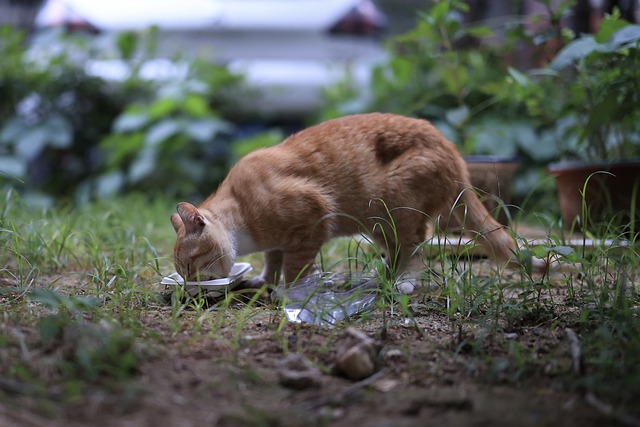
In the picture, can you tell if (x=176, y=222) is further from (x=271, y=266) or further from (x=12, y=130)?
(x=12, y=130)

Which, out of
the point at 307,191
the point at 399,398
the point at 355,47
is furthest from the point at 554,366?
the point at 355,47

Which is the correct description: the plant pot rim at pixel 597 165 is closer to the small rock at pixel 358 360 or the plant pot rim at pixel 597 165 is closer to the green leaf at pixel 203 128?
the small rock at pixel 358 360

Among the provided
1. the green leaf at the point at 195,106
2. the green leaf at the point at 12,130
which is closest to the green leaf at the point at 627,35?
the green leaf at the point at 195,106

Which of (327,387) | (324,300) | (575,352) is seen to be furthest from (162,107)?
(575,352)

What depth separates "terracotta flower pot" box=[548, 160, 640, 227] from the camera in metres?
3.55

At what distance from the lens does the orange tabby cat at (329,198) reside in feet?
9.07

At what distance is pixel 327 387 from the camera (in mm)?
1645

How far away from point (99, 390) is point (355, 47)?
6048 millimetres

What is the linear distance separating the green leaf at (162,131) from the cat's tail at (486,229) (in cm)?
361

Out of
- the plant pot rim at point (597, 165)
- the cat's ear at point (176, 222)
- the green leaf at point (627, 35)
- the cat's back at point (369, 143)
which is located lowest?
the plant pot rim at point (597, 165)

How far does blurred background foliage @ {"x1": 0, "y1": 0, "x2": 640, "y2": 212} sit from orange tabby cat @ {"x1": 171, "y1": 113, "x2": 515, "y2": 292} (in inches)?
67.7

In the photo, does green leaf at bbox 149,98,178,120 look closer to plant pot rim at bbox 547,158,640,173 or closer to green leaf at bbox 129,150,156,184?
green leaf at bbox 129,150,156,184

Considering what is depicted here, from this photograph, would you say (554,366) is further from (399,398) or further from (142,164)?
(142,164)

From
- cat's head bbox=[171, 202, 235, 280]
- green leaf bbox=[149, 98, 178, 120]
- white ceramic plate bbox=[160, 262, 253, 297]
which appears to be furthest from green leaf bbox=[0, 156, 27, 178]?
white ceramic plate bbox=[160, 262, 253, 297]
